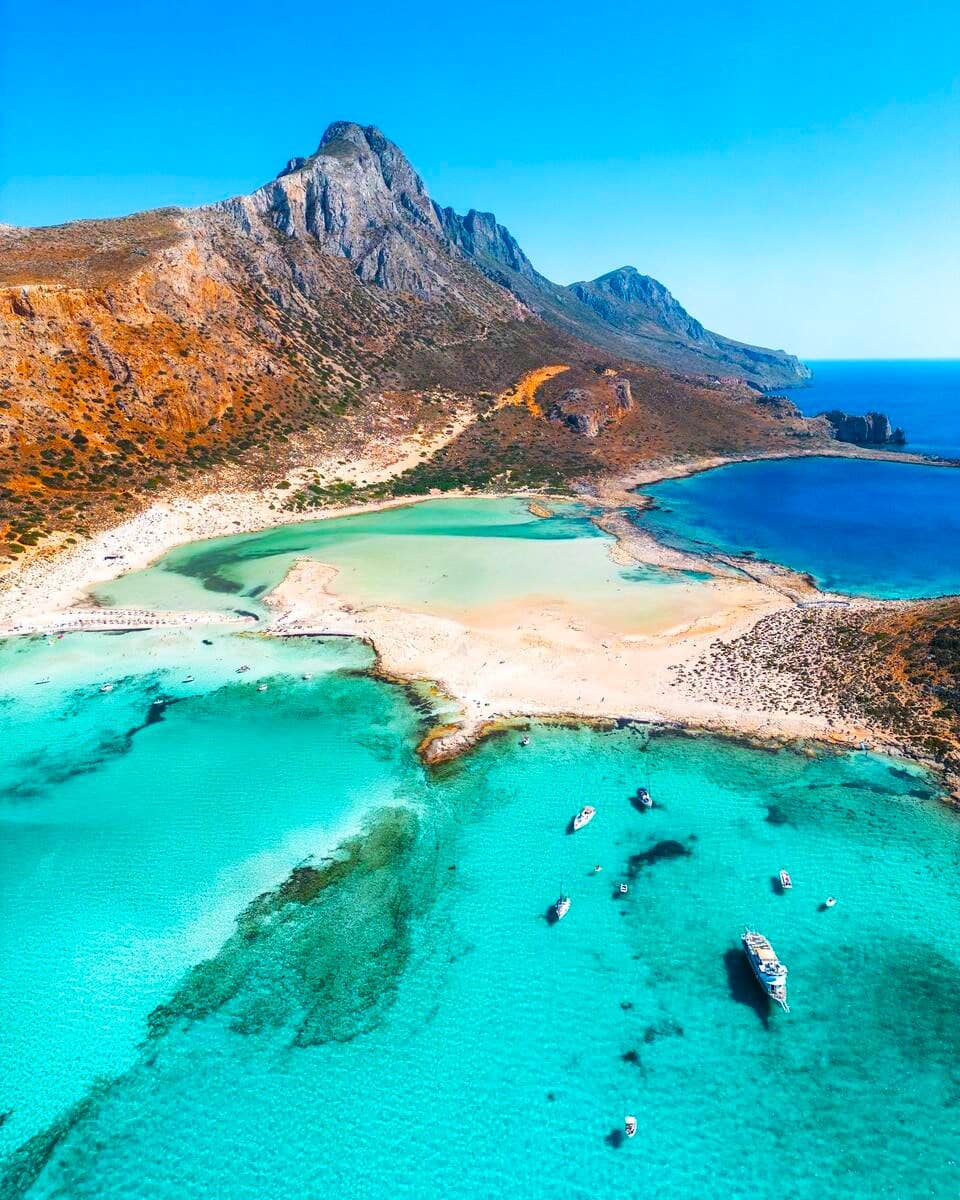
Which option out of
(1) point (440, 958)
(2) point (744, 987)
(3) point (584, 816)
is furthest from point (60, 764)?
(2) point (744, 987)

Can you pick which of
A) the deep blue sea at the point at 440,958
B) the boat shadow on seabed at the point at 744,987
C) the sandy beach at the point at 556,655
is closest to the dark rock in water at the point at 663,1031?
the deep blue sea at the point at 440,958

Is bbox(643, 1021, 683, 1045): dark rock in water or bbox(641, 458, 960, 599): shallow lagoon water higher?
bbox(641, 458, 960, 599): shallow lagoon water

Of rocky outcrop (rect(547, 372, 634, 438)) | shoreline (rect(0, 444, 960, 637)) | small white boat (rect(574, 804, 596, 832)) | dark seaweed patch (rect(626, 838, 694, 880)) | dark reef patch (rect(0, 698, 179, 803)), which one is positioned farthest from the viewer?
rocky outcrop (rect(547, 372, 634, 438))

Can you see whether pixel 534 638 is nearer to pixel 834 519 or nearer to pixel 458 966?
pixel 458 966

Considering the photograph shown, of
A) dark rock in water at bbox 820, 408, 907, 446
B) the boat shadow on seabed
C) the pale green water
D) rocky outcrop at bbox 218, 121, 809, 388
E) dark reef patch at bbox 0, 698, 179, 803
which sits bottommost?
the boat shadow on seabed

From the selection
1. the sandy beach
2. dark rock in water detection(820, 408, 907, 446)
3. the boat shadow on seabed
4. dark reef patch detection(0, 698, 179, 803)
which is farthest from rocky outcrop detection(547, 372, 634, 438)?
the boat shadow on seabed

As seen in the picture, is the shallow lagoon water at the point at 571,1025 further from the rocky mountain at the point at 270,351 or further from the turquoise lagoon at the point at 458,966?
the rocky mountain at the point at 270,351

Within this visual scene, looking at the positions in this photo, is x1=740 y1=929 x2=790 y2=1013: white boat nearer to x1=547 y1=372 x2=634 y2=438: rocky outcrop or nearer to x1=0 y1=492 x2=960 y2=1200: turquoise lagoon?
x1=0 y1=492 x2=960 y2=1200: turquoise lagoon

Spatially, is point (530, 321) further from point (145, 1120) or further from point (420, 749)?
point (145, 1120)
